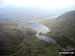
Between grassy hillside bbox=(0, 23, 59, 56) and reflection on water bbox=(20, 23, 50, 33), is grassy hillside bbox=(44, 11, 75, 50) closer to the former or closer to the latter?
reflection on water bbox=(20, 23, 50, 33)

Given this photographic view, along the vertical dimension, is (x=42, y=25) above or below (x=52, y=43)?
above

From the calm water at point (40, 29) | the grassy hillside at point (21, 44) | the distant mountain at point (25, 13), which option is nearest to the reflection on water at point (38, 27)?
the calm water at point (40, 29)

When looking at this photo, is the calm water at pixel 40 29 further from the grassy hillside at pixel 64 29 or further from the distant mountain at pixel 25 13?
the distant mountain at pixel 25 13

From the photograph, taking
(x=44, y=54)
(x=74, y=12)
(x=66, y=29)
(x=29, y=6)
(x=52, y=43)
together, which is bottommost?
(x=44, y=54)

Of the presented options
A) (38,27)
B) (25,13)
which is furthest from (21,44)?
(25,13)

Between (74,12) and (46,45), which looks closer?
(46,45)

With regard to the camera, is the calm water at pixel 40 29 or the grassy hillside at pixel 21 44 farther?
the calm water at pixel 40 29

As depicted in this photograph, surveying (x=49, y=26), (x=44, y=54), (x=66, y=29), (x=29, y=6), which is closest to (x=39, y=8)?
(x=29, y=6)

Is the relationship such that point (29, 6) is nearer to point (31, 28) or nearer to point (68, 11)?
point (31, 28)
